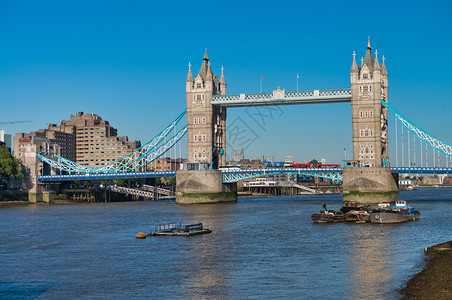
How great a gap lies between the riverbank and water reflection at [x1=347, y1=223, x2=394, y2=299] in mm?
1220

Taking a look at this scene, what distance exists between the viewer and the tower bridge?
91.4m

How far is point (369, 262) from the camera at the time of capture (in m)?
34.4

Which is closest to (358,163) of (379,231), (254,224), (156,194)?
(254,224)

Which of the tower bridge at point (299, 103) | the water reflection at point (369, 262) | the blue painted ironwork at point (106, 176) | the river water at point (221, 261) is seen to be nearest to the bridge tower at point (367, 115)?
the tower bridge at point (299, 103)

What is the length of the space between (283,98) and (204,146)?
15.6m

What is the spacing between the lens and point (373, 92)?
9538 cm

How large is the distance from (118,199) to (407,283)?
112m

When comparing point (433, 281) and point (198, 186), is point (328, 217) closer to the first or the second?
point (433, 281)

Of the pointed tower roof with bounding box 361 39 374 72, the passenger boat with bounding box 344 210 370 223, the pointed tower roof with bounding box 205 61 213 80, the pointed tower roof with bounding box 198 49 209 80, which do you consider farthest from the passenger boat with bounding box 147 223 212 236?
the pointed tower roof with bounding box 198 49 209 80

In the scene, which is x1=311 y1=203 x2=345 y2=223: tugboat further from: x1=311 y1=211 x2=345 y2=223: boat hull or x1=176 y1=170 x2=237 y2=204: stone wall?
x1=176 y1=170 x2=237 y2=204: stone wall

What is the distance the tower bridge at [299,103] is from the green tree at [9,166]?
22.5m

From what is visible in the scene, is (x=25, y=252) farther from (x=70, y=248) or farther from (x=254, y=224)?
(x=254, y=224)

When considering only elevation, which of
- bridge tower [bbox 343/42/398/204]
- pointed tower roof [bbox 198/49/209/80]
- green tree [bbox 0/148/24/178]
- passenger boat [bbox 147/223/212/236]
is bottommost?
passenger boat [bbox 147/223/212/236]

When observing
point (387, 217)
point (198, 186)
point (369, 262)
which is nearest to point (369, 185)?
point (198, 186)
